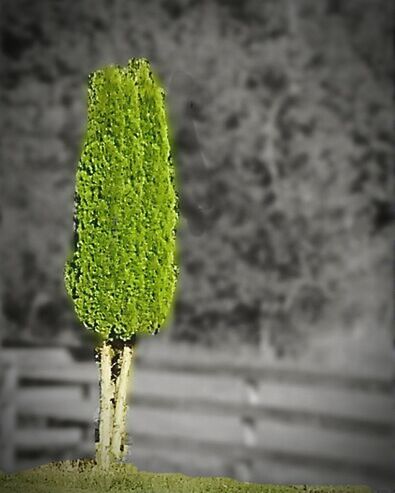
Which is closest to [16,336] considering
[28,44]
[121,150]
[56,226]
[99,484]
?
[56,226]

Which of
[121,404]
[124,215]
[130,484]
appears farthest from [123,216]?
[130,484]

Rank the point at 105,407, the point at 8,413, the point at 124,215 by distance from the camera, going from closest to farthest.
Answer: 1. the point at 124,215
2. the point at 105,407
3. the point at 8,413

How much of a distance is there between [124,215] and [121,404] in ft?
3.95

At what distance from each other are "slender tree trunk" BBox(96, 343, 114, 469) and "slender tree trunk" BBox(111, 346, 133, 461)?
0.04m

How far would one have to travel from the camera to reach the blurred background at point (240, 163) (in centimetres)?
415

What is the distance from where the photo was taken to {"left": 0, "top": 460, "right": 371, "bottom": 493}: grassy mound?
14.1 feet

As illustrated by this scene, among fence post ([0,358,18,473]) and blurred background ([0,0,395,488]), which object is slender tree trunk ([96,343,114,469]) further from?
fence post ([0,358,18,473])

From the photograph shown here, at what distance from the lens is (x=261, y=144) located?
4.36m

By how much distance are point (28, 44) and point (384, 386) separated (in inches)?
129

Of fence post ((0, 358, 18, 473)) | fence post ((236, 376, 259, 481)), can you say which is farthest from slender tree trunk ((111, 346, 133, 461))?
fence post ((0, 358, 18, 473))

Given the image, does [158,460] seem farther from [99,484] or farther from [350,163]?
[350,163]

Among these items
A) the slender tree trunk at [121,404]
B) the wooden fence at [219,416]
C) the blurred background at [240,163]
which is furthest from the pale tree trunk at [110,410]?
the blurred background at [240,163]

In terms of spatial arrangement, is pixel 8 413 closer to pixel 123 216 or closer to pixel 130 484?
pixel 130 484

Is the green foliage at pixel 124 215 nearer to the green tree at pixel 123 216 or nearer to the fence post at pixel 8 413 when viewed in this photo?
the green tree at pixel 123 216
